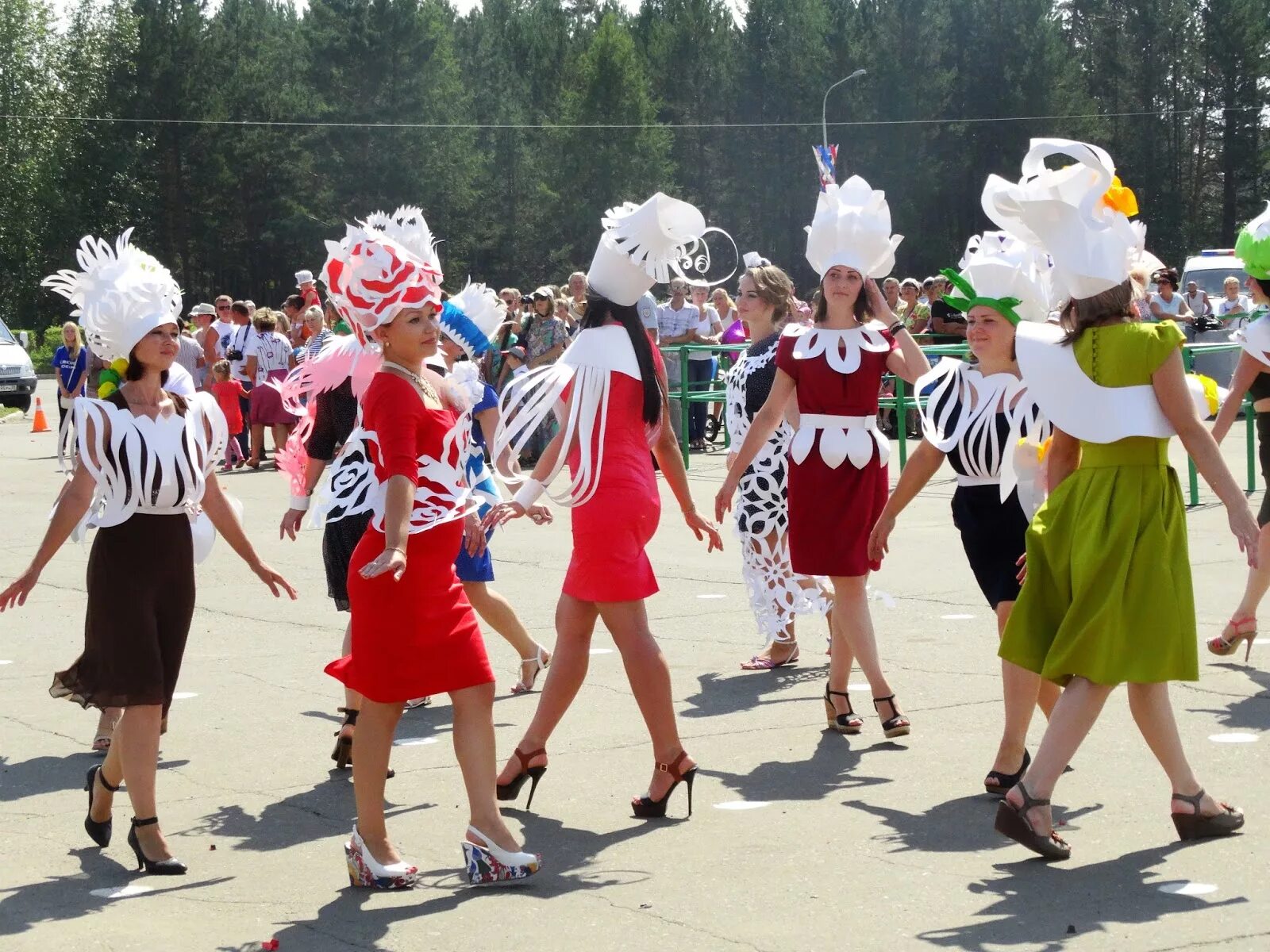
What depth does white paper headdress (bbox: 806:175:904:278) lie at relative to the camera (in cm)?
661

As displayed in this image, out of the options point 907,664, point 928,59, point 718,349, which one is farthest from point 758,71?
point 907,664

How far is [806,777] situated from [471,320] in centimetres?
235

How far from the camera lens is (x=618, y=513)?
220 inches

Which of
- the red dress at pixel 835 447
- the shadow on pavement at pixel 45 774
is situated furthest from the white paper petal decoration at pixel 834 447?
the shadow on pavement at pixel 45 774

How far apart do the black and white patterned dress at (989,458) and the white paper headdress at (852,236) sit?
0.80m

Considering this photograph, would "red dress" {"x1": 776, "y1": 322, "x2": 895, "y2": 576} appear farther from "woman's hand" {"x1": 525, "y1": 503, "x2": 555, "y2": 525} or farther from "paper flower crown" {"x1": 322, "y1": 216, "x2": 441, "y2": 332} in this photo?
"paper flower crown" {"x1": 322, "y1": 216, "x2": 441, "y2": 332}

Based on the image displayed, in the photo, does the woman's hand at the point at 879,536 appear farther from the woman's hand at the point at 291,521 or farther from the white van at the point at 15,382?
the white van at the point at 15,382

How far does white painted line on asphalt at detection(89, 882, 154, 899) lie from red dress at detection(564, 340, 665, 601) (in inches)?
63.4


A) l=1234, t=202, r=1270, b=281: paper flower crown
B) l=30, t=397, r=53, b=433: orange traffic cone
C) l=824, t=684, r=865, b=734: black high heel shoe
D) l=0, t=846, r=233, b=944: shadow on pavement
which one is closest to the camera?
l=0, t=846, r=233, b=944: shadow on pavement

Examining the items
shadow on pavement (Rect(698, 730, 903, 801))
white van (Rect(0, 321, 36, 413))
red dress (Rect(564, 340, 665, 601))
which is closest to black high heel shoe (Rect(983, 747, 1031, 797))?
shadow on pavement (Rect(698, 730, 903, 801))

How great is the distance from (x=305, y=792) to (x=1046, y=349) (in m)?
2.96

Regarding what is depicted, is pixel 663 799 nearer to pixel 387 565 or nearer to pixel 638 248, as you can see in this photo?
pixel 387 565

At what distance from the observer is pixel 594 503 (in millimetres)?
5598

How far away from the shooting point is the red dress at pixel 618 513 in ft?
18.3
